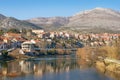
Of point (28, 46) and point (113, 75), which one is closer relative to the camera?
point (113, 75)

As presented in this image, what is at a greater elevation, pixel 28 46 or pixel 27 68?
pixel 28 46

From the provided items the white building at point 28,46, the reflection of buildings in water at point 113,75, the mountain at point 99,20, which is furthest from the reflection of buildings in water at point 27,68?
the mountain at point 99,20

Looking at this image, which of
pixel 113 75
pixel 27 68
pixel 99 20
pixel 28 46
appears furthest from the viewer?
pixel 99 20

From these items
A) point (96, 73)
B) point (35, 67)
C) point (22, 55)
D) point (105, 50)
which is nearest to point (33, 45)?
point (22, 55)

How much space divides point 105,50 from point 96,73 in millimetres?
13497

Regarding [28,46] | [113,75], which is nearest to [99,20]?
[28,46]

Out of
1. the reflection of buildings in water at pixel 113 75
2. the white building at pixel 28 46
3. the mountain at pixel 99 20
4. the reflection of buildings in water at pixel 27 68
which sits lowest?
the reflection of buildings in water at pixel 113 75

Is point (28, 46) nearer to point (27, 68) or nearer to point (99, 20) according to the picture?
point (27, 68)

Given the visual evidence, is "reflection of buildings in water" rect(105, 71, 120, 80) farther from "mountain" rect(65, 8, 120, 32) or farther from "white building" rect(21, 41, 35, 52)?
"mountain" rect(65, 8, 120, 32)

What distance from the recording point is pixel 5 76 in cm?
2636

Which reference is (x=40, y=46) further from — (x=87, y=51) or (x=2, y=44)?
(x=87, y=51)

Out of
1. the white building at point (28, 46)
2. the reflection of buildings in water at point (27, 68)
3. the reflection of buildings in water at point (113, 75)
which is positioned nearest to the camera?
the reflection of buildings in water at point (113, 75)

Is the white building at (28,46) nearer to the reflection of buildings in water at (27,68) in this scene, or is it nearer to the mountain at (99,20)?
the reflection of buildings in water at (27,68)

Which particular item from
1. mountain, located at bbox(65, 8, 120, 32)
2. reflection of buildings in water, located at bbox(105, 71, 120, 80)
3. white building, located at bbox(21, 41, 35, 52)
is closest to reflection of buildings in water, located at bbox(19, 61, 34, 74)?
reflection of buildings in water, located at bbox(105, 71, 120, 80)
